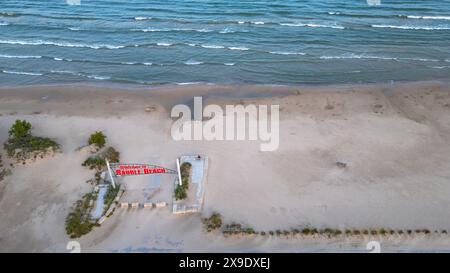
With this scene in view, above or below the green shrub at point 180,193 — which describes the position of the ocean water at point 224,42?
above

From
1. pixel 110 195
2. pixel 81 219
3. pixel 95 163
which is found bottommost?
pixel 81 219

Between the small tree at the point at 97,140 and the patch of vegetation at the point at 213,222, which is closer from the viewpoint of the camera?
the patch of vegetation at the point at 213,222

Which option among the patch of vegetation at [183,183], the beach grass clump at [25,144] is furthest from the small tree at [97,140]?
the patch of vegetation at [183,183]

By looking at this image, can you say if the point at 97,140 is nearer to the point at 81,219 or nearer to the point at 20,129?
the point at 20,129

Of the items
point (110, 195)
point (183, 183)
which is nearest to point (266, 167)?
point (183, 183)

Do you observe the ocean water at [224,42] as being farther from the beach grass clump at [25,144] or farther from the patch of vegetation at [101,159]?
the patch of vegetation at [101,159]

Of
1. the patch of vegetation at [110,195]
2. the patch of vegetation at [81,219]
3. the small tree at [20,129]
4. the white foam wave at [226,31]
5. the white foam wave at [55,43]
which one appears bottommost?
the patch of vegetation at [81,219]

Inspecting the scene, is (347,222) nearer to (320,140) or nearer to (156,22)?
(320,140)
